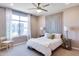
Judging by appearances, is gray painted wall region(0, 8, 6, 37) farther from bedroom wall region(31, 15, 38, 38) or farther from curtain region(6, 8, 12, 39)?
bedroom wall region(31, 15, 38, 38)

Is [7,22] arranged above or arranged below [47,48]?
above

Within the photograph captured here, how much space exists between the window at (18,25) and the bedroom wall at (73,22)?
244 cm

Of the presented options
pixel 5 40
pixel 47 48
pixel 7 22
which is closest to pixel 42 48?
pixel 47 48

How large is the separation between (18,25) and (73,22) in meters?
2.98

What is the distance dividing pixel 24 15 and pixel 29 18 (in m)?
0.42

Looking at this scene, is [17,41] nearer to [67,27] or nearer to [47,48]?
[47,48]

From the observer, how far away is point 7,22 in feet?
11.7

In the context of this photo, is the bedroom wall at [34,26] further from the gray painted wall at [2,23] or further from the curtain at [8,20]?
the gray painted wall at [2,23]

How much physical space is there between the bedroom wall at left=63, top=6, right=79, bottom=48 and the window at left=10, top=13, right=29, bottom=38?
2.44m

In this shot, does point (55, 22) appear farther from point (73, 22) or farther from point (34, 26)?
point (34, 26)

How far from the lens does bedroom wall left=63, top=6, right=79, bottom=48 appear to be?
325 centimetres

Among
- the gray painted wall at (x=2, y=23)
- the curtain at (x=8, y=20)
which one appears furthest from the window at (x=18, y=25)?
the gray painted wall at (x=2, y=23)

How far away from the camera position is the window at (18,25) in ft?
12.4

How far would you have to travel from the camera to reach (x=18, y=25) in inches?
159
